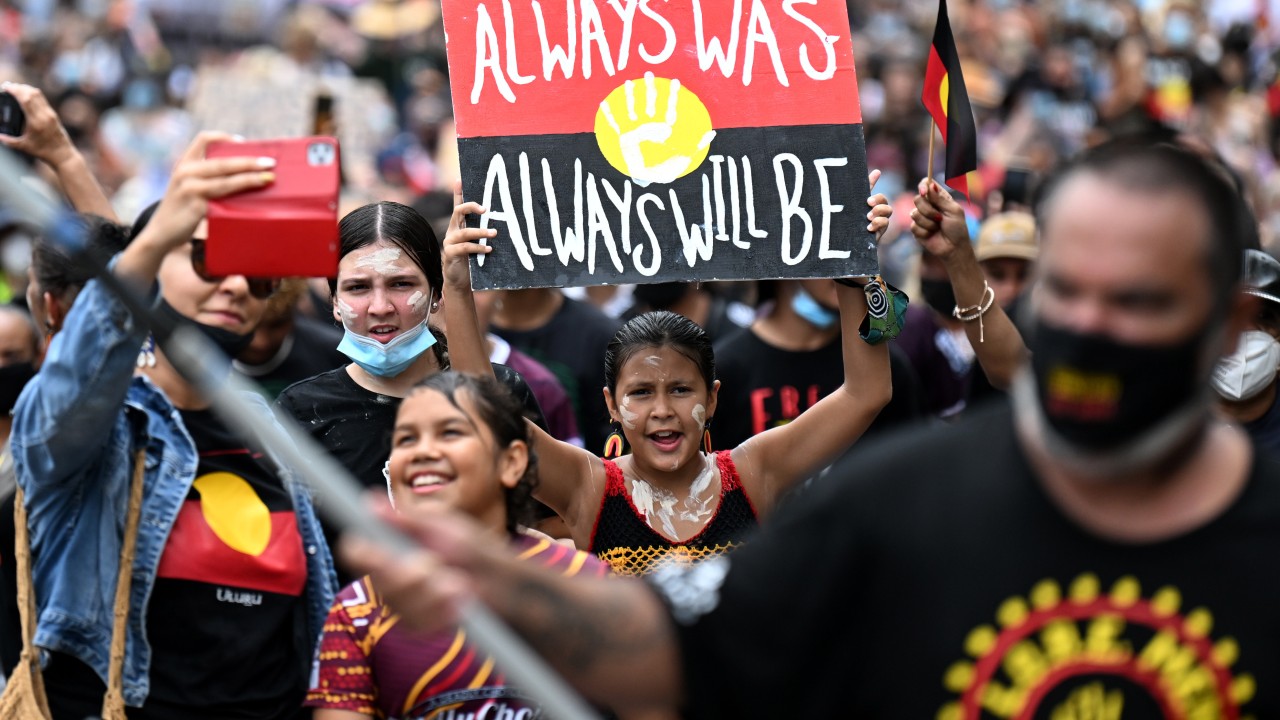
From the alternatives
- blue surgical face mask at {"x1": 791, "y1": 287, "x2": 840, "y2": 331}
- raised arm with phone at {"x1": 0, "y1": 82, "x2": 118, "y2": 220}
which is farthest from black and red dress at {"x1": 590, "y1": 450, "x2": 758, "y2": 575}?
blue surgical face mask at {"x1": 791, "y1": 287, "x2": 840, "y2": 331}

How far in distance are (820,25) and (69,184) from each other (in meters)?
2.04

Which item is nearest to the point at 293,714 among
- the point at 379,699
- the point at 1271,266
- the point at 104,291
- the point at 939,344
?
the point at 379,699

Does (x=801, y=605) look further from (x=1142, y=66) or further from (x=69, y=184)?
(x=1142, y=66)

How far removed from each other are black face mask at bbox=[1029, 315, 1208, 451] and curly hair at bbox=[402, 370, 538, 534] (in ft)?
5.26

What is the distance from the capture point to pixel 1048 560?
2.29 m

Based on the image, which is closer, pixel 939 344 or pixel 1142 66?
pixel 939 344

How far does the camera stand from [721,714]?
235cm

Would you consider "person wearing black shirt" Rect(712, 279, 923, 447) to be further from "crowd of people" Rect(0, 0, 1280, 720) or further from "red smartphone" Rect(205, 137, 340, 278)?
"red smartphone" Rect(205, 137, 340, 278)

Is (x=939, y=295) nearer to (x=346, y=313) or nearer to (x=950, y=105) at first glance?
(x=950, y=105)

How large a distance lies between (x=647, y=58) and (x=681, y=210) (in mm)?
456

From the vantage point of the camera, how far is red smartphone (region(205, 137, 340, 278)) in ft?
9.69

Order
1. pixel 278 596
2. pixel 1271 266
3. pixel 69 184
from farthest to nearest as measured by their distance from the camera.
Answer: pixel 1271 266 < pixel 69 184 < pixel 278 596

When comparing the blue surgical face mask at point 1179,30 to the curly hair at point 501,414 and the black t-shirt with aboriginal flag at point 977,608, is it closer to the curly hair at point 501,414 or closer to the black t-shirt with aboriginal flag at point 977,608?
the curly hair at point 501,414

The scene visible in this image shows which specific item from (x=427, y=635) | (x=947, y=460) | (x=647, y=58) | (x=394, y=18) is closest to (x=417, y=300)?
(x=647, y=58)
